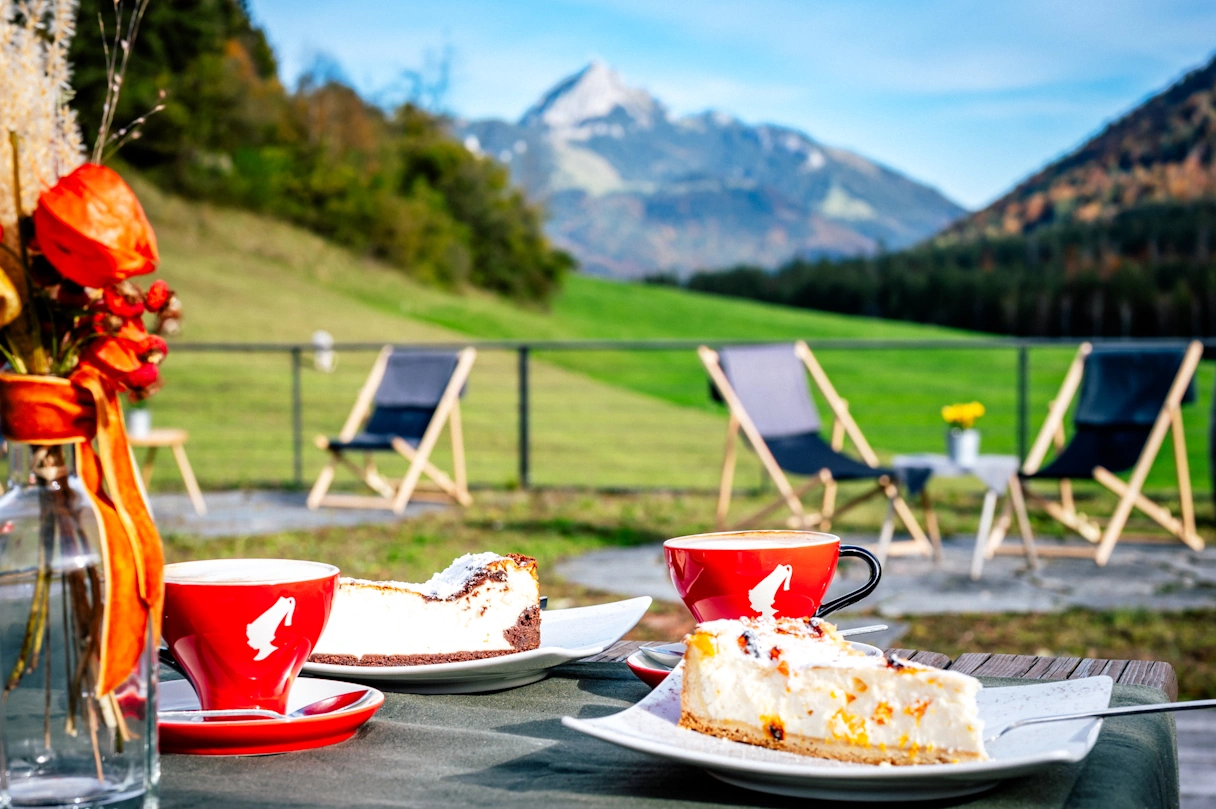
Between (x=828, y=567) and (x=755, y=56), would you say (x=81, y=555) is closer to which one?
(x=828, y=567)

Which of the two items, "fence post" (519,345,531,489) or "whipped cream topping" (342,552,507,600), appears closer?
"whipped cream topping" (342,552,507,600)

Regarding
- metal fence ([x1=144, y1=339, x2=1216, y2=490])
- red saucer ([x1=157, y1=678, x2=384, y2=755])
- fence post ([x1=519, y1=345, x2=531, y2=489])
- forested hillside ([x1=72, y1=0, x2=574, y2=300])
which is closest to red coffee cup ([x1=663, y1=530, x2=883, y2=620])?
red saucer ([x1=157, y1=678, x2=384, y2=755])

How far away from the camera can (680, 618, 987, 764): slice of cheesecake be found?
24.3 inches

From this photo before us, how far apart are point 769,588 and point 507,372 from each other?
55.6 ft

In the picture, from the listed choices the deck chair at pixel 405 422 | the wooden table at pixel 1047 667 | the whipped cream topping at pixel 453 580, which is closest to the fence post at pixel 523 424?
the deck chair at pixel 405 422

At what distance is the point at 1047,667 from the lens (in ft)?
3.36

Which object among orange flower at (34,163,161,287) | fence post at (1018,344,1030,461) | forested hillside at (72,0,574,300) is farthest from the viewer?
forested hillside at (72,0,574,300)

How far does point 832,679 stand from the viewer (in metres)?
0.65

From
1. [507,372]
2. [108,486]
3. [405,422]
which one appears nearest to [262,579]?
[108,486]

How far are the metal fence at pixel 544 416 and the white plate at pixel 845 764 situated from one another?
468cm

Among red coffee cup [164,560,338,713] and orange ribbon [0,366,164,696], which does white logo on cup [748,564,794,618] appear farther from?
orange ribbon [0,366,164,696]

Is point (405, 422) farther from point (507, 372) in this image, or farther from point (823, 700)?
point (507, 372)

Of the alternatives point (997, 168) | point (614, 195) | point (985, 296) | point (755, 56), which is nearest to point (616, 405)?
point (985, 296)

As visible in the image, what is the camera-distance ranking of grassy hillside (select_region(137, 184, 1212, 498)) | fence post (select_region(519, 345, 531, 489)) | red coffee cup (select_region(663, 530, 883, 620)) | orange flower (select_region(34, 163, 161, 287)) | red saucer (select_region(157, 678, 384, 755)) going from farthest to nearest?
grassy hillside (select_region(137, 184, 1212, 498)), fence post (select_region(519, 345, 531, 489)), red coffee cup (select_region(663, 530, 883, 620)), red saucer (select_region(157, 678, 384, 755)), orange flower (select_region(34, 163, 161, 287))
